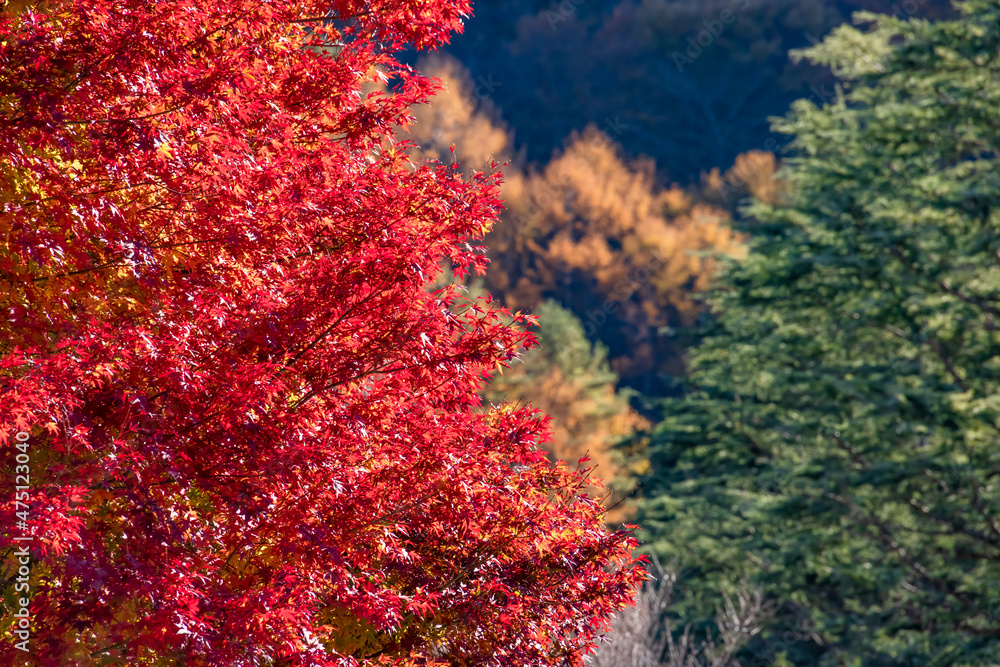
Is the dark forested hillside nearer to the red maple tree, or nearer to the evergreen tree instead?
the evergreen tree

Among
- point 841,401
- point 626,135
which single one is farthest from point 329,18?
point 626,135

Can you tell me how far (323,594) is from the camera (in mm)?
4531

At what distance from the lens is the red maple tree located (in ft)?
12.4

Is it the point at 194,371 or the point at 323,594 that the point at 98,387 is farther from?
the point at 323,594

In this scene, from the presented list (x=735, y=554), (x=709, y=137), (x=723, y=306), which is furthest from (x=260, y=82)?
(x=709, y=137)

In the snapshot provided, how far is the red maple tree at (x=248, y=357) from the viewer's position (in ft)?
12.4

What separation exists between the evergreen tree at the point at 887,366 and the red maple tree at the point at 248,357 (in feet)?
33.9

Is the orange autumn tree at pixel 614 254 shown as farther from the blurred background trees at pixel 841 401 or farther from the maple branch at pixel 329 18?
the maple branch at pixel 329 18

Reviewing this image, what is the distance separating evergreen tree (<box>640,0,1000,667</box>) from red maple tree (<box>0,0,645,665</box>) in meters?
10.3

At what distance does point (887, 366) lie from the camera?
51.2 feet

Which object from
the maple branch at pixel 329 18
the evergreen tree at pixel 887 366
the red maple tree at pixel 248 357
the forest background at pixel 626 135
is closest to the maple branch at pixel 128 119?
the red maple tree at pixel 248 357

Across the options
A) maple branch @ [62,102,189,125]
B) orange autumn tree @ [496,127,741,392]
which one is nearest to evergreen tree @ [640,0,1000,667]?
maple branch @ [62,102,189,125]

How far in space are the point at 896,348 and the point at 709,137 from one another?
50.9 m

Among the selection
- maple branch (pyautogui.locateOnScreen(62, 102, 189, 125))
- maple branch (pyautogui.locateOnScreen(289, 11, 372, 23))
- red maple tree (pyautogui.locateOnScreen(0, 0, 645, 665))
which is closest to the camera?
red maple tree (pyautogui.locateOnScreen(0, 0, 645, 665))
